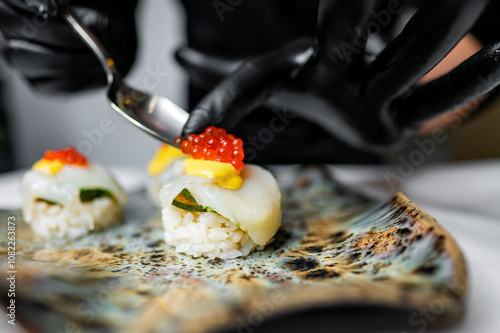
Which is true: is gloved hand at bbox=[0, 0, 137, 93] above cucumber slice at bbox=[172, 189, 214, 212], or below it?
above

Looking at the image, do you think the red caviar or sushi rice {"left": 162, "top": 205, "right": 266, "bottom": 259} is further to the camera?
A: the red caviar

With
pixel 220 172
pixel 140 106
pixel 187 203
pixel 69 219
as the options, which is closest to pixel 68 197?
pixel 69 219

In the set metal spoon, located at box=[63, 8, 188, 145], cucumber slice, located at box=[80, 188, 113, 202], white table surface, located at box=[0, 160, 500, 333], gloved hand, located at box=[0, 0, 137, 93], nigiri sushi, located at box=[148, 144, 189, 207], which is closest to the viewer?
white table surface, located at box=[0, 160, 500, 333]

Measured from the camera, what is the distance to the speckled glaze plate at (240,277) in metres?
0.64

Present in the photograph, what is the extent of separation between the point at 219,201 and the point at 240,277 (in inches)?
9.3

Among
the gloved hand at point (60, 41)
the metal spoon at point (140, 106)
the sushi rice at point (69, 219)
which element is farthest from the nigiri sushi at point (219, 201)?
the gloved hand at point (60, 41)

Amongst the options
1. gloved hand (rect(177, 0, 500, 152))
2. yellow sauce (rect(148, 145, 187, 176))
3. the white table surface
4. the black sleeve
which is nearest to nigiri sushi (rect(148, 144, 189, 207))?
yellow sauce (rect(148, 145, 187, 176))

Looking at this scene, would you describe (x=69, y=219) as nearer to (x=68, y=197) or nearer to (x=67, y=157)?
(x=68, y=197)

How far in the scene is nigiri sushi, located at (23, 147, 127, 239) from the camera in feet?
4.35

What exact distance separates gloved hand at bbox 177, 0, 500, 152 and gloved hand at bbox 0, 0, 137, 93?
82 centimetres

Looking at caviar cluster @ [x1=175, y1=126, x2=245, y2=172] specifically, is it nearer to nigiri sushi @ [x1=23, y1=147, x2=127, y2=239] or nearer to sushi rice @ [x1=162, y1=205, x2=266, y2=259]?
sushi rice @ [x1=162, y1=205, x2=266, y2=259]

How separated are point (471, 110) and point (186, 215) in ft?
4.62

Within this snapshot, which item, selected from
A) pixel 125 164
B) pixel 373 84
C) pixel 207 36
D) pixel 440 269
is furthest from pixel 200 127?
pixel 125 164

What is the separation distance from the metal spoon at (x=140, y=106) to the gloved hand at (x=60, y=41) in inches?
3.7
